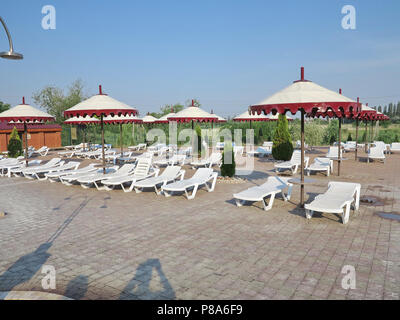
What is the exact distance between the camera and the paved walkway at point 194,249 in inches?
151

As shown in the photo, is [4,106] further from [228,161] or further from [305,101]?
[305,101]

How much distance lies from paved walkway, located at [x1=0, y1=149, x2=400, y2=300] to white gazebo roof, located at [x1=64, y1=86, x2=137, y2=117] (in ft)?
7.67

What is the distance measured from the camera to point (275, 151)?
1566cm

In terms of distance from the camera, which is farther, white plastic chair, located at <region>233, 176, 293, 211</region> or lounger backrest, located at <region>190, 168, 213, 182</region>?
lounger backrest, located at <region>190, 168, 213, 182</region>

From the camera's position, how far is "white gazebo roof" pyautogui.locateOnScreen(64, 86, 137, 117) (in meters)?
9.06

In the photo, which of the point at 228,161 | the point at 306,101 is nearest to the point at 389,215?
the point at 306,101

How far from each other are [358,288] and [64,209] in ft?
20.4

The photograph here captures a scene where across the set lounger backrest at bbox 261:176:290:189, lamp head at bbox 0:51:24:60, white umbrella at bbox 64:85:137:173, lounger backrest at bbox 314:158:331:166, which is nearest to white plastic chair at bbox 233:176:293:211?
lounger backrest at bbox 261:176:290:189

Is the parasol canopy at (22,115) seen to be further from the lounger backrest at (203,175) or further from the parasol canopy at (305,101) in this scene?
the parasol canopy at (305,101)

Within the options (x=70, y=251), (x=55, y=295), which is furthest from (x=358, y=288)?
(x=70, y=251)

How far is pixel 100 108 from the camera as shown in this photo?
9094 millimetres

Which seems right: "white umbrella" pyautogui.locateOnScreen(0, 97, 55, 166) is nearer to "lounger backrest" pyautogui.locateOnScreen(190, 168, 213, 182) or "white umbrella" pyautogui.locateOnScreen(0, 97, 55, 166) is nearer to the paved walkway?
the paved walkway

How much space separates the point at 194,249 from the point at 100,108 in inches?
216

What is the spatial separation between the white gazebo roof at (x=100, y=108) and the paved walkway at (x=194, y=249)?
2.34 m
